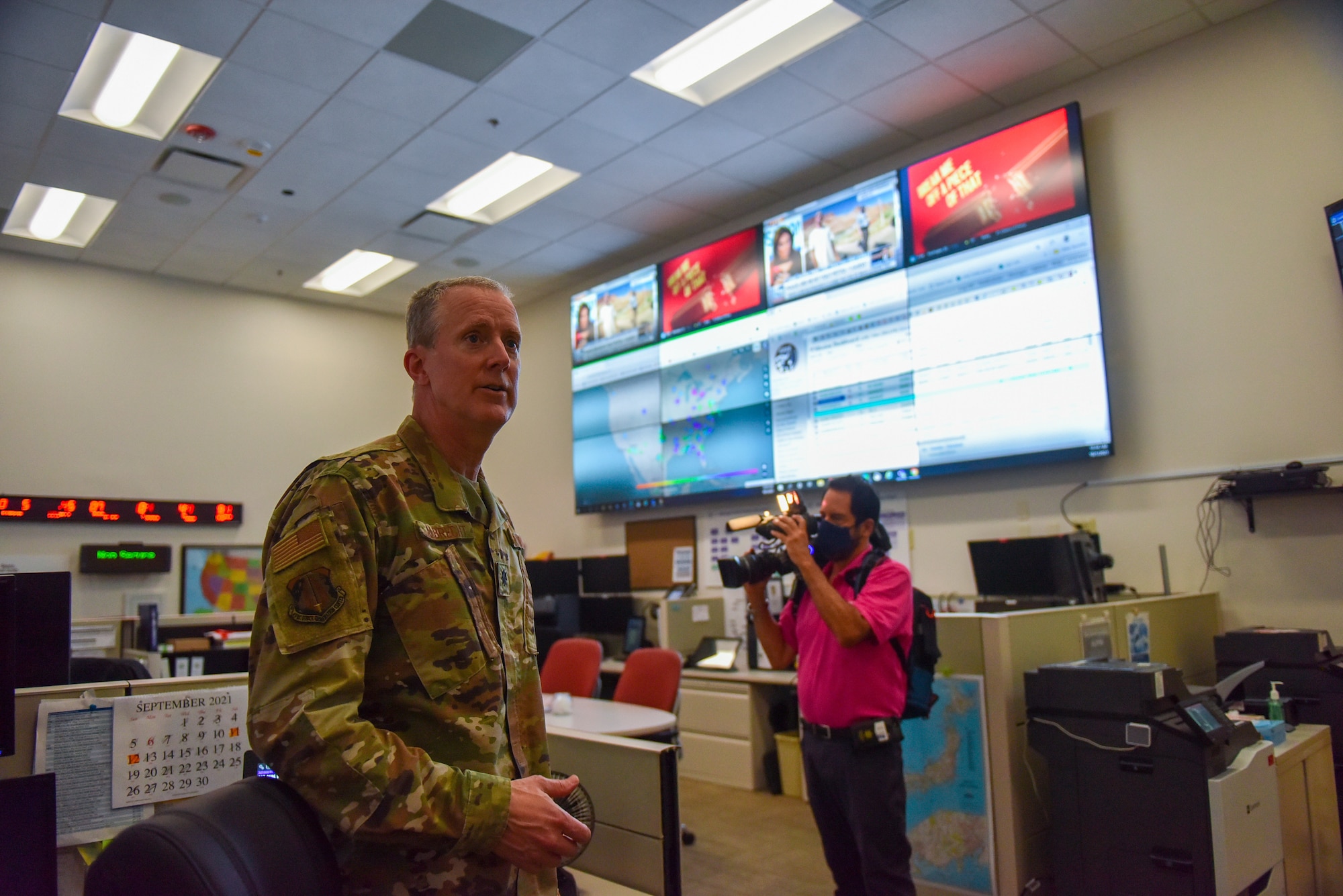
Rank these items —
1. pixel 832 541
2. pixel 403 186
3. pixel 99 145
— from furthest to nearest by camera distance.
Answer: pixel 403 186 → pixel 99 145 → pixel 832 541

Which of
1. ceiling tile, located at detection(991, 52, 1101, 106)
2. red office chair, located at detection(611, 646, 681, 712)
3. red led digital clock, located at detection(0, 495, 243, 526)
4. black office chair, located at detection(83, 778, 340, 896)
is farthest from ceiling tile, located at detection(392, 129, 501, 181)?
black office chair, located at detection(83, 778, 340, 896)

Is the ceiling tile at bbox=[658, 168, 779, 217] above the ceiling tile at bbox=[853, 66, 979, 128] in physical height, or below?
below

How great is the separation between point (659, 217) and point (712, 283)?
618mm

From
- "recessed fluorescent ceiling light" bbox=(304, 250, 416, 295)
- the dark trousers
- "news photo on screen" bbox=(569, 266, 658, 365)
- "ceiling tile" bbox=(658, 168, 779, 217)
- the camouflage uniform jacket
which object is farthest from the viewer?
"recessed fluorescent ceiling light" bbox=(304, 250, 416, 295)

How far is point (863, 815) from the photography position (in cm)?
221

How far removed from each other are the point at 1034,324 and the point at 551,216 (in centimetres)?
318

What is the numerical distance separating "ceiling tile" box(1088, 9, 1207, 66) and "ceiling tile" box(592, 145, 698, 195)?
2202mm

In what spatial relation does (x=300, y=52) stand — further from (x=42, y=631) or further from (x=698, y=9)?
(x=42, y=631)

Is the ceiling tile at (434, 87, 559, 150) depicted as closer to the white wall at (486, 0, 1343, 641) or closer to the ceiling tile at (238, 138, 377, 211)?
the ceiling tile at (238, 138, 377, 211)

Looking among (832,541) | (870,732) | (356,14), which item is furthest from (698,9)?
(870,732)

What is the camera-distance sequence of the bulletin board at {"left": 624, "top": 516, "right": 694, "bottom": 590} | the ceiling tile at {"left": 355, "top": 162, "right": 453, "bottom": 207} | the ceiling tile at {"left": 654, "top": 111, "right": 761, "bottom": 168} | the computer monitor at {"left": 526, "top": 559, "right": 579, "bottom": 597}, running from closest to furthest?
1. the ceiling tile at {"left": 654, "top": 111, "right": 761, "bottom": 168}
2. the ceiling tile at {"left": 355, "top": 162, "right": 453, "bottom": 207}
3. the bulletin board at {"left": 624, "top": 516, "right": 694, "bottom": 590}
4. the computer monitor at {"left": 526, "top": 559, "right": 579, "bottom": 597}

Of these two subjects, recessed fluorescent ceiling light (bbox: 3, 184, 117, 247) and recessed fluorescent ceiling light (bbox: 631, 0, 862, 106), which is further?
recessed fluorescent ceiling light (bbox: 3, 184, 117, 247)

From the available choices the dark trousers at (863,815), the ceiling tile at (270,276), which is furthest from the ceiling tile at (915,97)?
the ceiling tile at (270,276)

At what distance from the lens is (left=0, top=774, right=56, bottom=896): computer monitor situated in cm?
131
